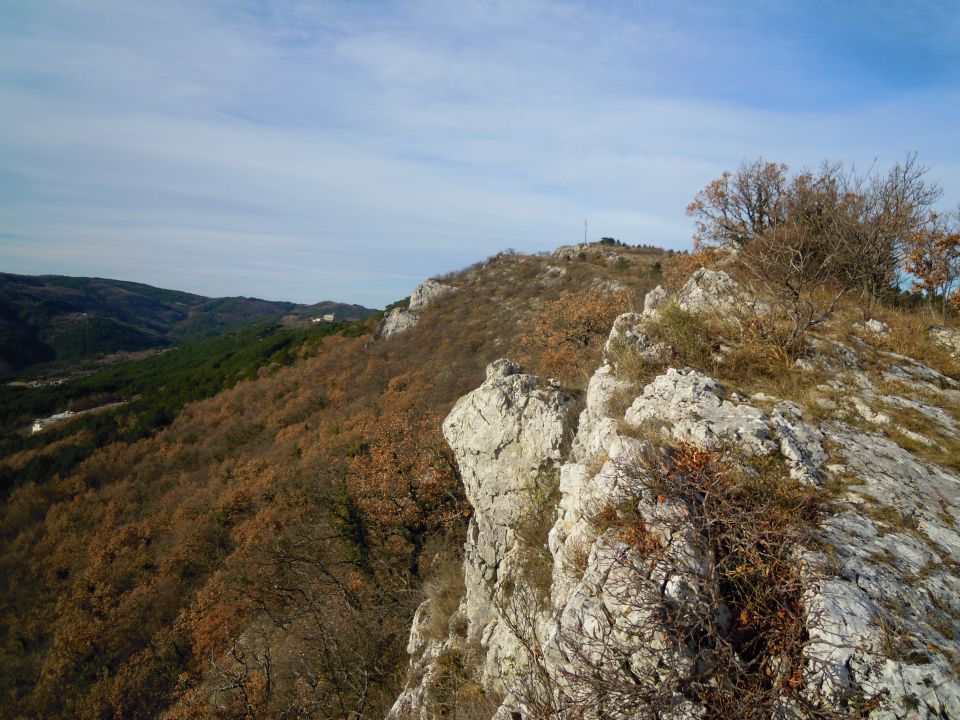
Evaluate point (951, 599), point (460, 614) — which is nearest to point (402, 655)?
point (460, 614)

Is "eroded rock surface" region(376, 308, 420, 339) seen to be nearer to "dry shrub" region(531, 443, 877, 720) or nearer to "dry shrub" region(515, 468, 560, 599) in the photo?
"dry shrub" region(515, 468, 560, 599)

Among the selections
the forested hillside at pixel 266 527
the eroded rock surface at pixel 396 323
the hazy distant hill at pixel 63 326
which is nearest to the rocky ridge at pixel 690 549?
the forested hillside at pixel 266 527

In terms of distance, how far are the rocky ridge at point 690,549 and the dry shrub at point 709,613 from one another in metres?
0.02

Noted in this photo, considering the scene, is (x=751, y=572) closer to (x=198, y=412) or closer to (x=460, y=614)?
(x=460, y=614)

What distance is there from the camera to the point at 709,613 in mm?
2982

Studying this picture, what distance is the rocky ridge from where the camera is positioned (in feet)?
8.91

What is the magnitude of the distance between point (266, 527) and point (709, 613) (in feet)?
72.8

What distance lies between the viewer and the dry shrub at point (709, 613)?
9.17 ft

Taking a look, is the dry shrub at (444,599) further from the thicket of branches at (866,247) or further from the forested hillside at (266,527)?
the thicket of branches at (866,247)

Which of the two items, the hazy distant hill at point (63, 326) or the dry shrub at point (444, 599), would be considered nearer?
the dry shrub at point (444, 599)

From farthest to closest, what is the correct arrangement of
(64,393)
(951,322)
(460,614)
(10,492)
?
1. (64,393)
2. (10,492)
3. (951,322)
4. (460,614)

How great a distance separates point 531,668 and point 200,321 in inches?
8961

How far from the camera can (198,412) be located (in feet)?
124

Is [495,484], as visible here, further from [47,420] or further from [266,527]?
[47,420]
